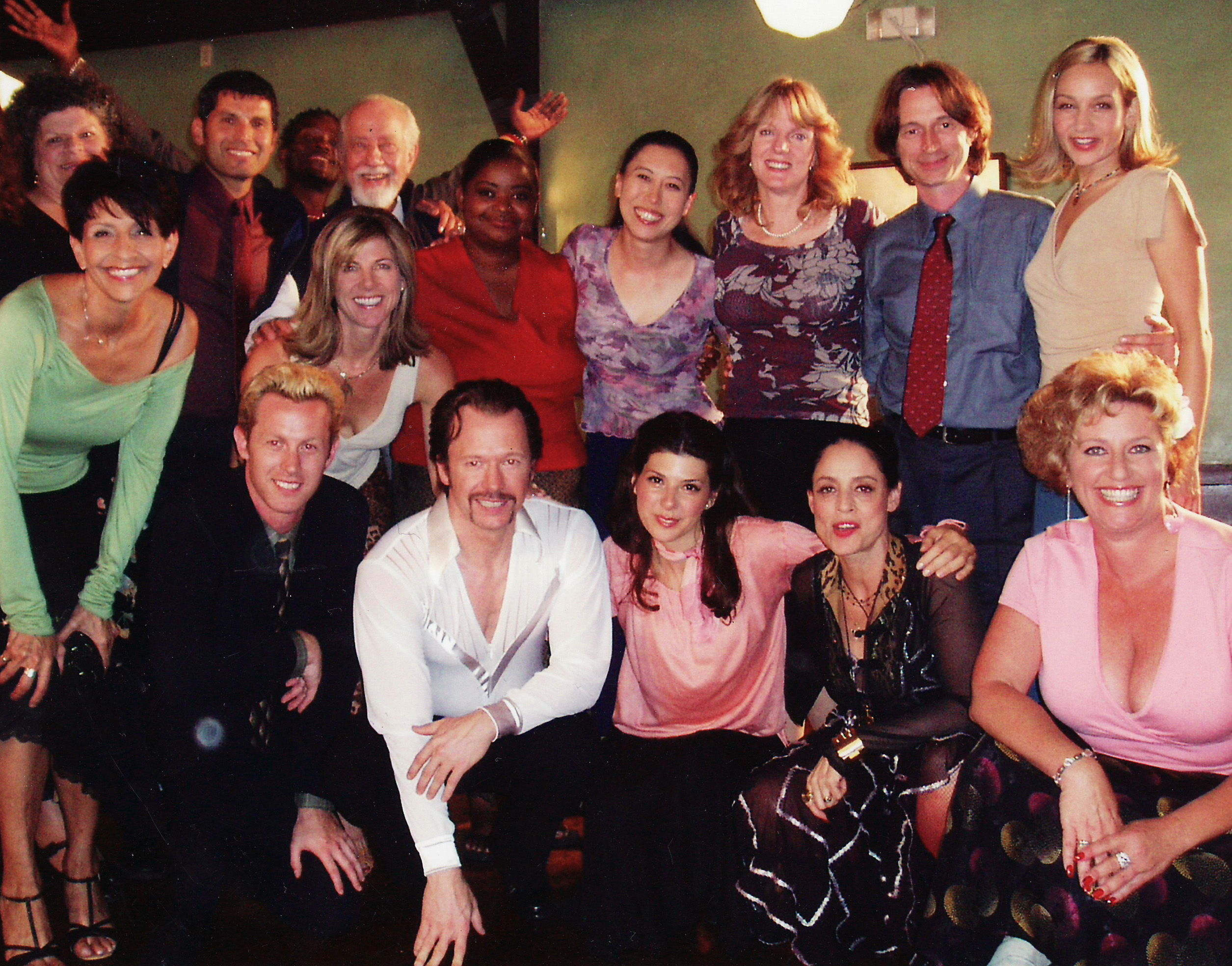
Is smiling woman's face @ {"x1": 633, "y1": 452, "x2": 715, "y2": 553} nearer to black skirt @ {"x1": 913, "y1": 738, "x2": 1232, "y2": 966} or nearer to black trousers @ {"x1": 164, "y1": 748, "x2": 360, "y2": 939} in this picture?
black skirt @ {"x1": 913, "y1": 738, "x2": 1232, "y2": 966}

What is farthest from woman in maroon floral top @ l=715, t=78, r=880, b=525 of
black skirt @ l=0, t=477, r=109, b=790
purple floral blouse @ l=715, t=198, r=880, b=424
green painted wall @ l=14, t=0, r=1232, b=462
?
green painted wall @ l=14, t=0, r=1232, b=462

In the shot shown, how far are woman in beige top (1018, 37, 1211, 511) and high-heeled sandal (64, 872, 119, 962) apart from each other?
2.57 m

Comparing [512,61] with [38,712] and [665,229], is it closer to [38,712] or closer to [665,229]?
[665,229]

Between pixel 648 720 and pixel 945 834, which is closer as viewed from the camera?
pixel 945 834

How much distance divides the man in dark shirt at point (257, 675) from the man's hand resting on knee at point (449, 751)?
1.06 ft

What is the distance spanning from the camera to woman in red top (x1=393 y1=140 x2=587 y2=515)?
292 cm

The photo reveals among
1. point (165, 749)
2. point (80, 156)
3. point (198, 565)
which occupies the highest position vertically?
point (80, 156)

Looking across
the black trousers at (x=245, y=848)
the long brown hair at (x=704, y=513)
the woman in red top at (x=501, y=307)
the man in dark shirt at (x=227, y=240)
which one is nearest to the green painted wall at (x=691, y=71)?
the man in dark shirt at (x=227, y=240)

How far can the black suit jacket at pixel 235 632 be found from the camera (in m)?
2.24

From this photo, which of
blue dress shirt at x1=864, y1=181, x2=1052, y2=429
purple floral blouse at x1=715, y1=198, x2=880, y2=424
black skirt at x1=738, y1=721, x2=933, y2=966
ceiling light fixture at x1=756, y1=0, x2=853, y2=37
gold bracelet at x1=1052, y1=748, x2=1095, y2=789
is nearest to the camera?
gold bracelet at x1=1052, y1=748, x2=1095, y2=789

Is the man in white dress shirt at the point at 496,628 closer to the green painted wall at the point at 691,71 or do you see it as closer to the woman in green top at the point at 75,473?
the woman in green top at the point at 75,473

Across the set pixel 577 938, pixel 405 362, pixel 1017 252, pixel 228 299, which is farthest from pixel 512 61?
pixel 577 938

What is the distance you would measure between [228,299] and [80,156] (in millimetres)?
557

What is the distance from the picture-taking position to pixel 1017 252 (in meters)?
2.56
